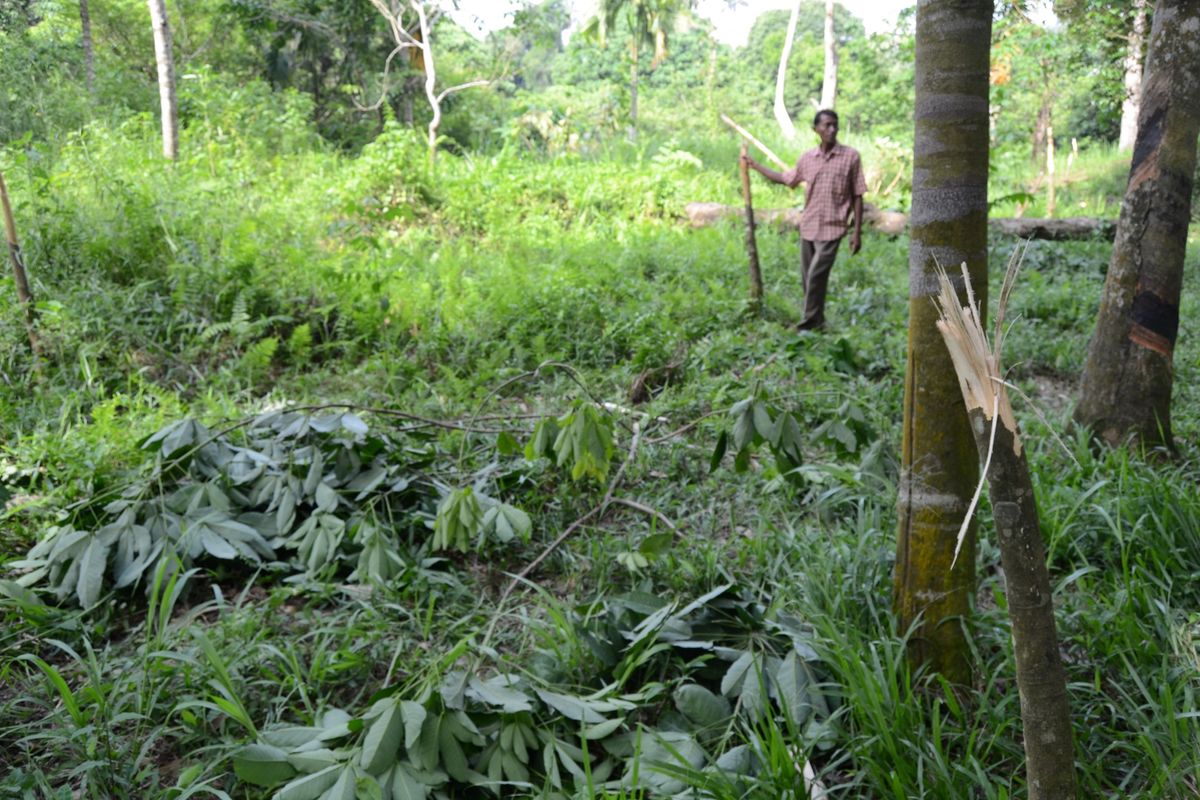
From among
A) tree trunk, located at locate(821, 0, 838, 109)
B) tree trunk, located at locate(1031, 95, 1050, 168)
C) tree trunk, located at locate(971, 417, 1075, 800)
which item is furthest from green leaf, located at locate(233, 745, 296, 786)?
tree trunk, located at locate(821, 0, 838, 109)

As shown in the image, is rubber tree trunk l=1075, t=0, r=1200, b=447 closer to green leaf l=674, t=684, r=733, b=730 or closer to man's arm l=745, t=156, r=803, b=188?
green leaf l=674, t=684, r=733, b=730

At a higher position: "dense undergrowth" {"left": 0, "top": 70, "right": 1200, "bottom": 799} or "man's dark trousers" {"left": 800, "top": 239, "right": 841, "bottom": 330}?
"man's dark trousers" {"left": 800, "top": 239, "right": 841, "bottom": 330}

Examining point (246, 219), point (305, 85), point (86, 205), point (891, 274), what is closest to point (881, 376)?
point (891, 274)

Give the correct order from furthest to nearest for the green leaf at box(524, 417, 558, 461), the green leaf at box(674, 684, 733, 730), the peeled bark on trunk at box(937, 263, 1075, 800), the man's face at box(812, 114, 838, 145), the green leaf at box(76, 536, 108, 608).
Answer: the man's face at box(812, 114, 838, 145)
the green leaf at box(524, 417, 558, 461)
the green leaf at box(76, 536, 108, 608)
the green leaf at box(674, 684, 733, 730)
the peeled bark on trunk at box(937, 263, 1075, 800)

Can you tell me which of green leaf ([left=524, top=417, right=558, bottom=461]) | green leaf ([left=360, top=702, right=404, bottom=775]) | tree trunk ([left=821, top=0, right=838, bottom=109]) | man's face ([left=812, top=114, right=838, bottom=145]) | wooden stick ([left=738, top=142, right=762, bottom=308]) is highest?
tree trunk ([left=821, top=0, right=838, bottom=109])

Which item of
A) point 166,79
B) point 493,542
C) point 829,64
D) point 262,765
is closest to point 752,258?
point 493,542

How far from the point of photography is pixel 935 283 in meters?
2.05

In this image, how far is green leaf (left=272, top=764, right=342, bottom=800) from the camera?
186cm

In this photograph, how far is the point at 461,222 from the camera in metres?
10.1

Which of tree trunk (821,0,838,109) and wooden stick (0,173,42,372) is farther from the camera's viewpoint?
tree trunk (821,0,838,109)

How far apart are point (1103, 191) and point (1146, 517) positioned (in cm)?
1650

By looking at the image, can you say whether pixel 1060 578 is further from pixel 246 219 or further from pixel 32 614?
pixel 246 219

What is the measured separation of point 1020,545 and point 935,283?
82 cm

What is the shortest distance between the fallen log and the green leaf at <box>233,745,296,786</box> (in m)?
9.82
